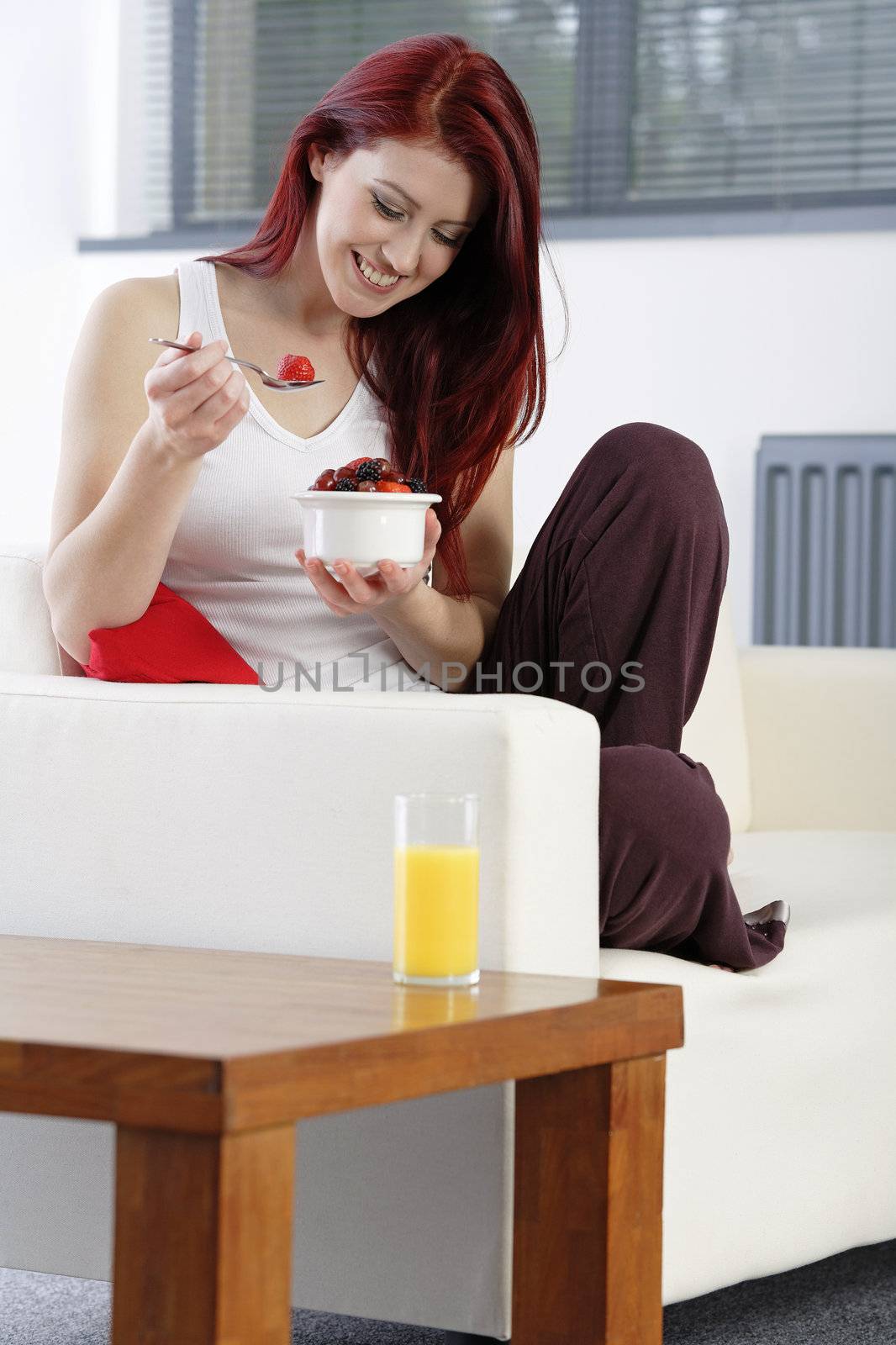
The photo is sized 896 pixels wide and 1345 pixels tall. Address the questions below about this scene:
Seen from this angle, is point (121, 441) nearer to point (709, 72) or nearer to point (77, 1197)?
point (77, 1197)

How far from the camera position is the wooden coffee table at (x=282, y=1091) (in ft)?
2.47

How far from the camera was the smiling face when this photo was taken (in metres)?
1.58

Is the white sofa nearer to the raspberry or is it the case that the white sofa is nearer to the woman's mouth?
the raspberry

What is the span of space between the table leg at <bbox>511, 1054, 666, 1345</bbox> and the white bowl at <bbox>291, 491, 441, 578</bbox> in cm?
45

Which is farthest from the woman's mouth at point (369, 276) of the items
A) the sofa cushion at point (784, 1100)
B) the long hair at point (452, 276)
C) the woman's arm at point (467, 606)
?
the sofa cushion at point (784, 1100)

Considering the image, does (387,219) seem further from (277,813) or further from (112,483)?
(277,813)

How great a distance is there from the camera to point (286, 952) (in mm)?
1149

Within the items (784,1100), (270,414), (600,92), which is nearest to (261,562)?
(270,414)

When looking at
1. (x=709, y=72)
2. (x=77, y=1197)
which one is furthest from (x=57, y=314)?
(x=77, y=1197)

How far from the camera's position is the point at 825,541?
326 centimetres

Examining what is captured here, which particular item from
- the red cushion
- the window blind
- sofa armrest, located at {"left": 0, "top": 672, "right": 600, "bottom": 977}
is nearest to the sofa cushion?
sofa armrest, located at {"left": 0, "top": 672, "right": 600, "bottom": 977}

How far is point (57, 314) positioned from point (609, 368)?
3.82 feet

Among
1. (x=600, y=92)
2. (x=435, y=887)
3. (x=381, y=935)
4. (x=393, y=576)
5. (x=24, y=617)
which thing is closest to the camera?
(x=435, y=887)

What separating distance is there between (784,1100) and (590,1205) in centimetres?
39
